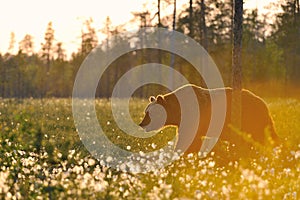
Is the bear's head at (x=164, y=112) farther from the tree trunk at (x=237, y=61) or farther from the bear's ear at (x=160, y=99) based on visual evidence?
the tree trunk at (x=237, y=61)

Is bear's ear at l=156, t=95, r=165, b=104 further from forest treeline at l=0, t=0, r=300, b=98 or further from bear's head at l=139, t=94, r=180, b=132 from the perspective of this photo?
forest treeline at l=0, t=0, r=300, b=98

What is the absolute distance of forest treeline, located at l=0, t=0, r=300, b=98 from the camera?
4800 cm

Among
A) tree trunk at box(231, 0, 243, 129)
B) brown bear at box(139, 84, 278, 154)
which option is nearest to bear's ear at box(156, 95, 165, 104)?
brown bear at box(139, 84, 278, 154)

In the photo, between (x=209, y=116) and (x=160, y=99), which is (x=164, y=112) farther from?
(x=209, y=116)

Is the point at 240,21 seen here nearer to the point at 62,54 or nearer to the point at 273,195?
the point at 273,195

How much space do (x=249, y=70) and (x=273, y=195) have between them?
53.8m

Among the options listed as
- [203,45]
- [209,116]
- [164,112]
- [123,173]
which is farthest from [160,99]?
[203,45]

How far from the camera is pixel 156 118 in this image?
15227 millimetres

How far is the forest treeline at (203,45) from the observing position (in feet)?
157

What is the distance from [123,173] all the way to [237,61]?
420cm

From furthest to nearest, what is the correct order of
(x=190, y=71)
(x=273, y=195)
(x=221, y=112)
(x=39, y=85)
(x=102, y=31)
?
(x=39, y=85) → (x=102, y=31) → (x=190, y=71) → (x=221, y=112) → (x=273, y=195)

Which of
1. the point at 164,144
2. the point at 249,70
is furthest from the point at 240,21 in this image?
the point at 249,70

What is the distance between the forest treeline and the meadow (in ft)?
24.3

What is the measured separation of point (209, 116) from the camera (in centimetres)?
1435
